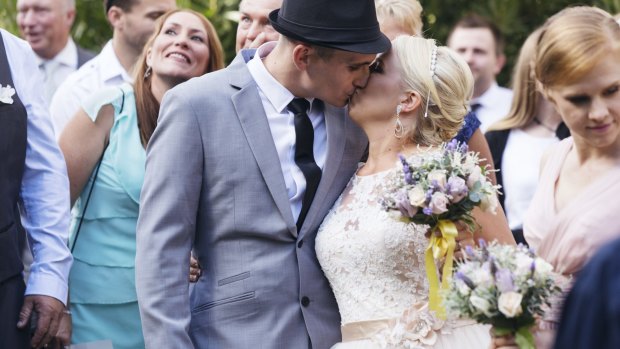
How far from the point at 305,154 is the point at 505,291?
131 centimetres

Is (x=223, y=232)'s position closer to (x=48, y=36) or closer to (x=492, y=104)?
(x=492, y=104)

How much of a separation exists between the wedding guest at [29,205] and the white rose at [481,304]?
6.77 ft

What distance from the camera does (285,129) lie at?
461 cm

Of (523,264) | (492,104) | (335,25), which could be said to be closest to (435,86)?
(335,25)

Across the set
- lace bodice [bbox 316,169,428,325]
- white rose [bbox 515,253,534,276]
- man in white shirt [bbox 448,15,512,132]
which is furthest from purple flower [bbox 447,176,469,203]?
man in white shirt [bbox 448,15,512,132]

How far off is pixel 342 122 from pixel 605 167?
1114 millimetres

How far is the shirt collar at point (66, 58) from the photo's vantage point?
8422mm

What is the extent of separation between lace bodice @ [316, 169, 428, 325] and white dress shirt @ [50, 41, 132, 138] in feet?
7.66

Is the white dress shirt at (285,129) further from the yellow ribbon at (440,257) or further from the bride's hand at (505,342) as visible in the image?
the bride's hand at (505,342)

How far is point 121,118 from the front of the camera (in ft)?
18.6

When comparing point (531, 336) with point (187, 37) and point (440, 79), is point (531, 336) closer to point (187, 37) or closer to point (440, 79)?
point (440, 79)

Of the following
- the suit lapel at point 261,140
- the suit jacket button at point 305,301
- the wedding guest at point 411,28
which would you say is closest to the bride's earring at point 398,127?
the wedding guest at point 411,28

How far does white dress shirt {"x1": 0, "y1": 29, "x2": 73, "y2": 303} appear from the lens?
499 centimetres

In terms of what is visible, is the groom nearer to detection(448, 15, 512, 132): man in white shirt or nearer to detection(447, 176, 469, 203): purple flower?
detection(447, 176, 469, 203): purple flower
